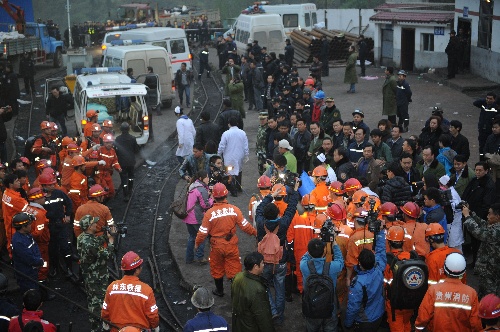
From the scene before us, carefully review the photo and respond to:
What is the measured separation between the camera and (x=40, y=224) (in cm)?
997

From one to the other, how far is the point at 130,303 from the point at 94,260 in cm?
159

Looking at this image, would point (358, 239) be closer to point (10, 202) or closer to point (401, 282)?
point (401, 282)

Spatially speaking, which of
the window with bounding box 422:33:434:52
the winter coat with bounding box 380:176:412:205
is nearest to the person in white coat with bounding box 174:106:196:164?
the winter coat with bounding box 380:176:412:205

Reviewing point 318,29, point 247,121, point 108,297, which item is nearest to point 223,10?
point 318,29

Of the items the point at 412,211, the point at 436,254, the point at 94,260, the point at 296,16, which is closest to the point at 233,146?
the point at 94,260

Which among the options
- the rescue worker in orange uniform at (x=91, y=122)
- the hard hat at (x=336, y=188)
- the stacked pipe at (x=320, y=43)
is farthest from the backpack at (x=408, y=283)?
the stacked pipe at (x=320, y=43)

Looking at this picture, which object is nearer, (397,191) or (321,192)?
(321,192)

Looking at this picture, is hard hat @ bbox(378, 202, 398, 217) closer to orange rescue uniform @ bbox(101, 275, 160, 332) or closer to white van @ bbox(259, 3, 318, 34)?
orange rescue uniform @ bbox(101, 275, 160, 332)

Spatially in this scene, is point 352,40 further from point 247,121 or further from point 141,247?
point 141,247

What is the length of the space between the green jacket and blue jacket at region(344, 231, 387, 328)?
0.99 metres

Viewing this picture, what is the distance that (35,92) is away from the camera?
27.8m

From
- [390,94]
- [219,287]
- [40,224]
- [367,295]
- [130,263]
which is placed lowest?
[219,287]

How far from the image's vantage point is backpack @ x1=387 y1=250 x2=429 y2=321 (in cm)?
720

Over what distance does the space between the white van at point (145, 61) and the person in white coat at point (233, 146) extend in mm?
9452
